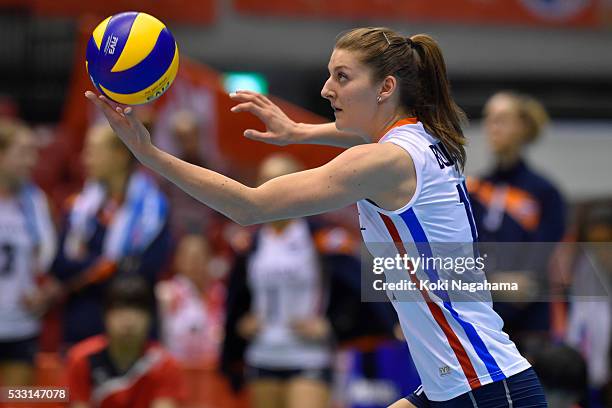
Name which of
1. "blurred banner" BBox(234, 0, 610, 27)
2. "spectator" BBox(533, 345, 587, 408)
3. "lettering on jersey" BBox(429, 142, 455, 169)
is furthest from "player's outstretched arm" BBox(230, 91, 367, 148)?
"blurred banner" BBox(234, 0, 610, 27)

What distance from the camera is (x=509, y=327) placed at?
6168 mm

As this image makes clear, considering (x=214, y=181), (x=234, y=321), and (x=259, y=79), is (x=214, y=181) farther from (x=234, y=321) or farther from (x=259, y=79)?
(x=259, y=79)

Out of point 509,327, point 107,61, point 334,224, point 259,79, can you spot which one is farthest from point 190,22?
point 107,61

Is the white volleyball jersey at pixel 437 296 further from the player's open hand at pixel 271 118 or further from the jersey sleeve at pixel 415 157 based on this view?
the player's open hand at pixel 271 118

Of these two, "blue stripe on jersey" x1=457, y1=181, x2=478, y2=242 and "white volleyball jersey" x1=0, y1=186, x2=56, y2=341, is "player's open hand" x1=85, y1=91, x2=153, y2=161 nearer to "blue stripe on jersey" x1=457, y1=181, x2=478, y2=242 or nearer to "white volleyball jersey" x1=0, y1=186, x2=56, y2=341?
"blue stripe on jersey" x1=457, y1=181, x2=478, y2=242

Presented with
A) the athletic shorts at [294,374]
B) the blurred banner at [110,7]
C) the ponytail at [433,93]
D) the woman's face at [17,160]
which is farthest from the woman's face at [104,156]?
the blurred banner at [110,7]

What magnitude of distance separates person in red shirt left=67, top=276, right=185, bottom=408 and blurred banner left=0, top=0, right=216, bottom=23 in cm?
820

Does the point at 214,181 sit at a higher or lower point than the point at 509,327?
higher

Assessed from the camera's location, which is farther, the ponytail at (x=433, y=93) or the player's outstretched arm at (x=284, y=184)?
the ponytail at (x=433, y=93)

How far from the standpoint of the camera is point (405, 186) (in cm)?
329

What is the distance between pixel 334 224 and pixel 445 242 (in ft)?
11.7

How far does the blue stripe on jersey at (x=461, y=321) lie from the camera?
10.9 feet

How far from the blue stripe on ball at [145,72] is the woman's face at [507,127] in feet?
10.8

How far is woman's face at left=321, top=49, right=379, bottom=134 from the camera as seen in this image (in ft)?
11.3
